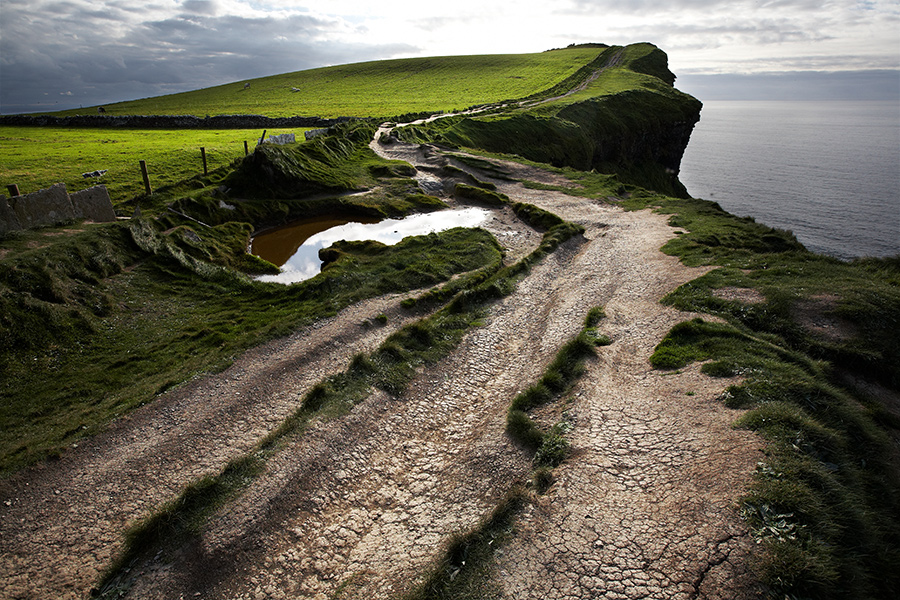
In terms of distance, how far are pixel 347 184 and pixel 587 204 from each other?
2140 centimetres

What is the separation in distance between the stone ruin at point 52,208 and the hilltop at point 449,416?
1291mm

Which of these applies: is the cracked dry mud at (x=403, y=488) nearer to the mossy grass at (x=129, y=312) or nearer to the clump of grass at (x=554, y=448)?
the clump of grass at (x=554, y=448)

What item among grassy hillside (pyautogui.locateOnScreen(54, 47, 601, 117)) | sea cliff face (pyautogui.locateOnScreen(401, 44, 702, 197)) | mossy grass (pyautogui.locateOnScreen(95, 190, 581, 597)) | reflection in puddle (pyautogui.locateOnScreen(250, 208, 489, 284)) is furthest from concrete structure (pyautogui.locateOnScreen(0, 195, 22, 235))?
grassy hillside (pyautogui.locateOnScreen(54, 47, 601, 117))

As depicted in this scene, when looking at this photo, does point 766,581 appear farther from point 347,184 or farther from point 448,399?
point 347,184

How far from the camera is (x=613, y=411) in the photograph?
42.6 feet

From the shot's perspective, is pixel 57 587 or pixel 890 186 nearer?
pixel 57 587

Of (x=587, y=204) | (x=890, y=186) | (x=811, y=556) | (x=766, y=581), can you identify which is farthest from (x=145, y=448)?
(x=890, y=186)

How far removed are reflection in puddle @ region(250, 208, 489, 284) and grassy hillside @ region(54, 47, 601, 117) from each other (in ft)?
187

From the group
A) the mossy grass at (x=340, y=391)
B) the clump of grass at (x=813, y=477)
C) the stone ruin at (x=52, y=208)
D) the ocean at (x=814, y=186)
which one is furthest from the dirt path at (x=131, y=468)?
the ocean at (x=814, y=186)

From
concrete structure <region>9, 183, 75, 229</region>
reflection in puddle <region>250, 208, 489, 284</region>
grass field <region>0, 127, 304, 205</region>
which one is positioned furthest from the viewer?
grass field <region>0, 127, 304, 205</region>

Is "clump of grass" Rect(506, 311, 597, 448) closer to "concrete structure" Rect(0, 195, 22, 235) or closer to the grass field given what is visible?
"concrete structure" Rect(0, 195, 22, 235)

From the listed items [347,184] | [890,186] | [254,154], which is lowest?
[890,186]

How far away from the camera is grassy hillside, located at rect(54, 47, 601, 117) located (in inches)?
3888

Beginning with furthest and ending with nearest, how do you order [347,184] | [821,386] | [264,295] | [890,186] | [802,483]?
[890,186], [347,184], [264,295], [821,386], [802,483]
